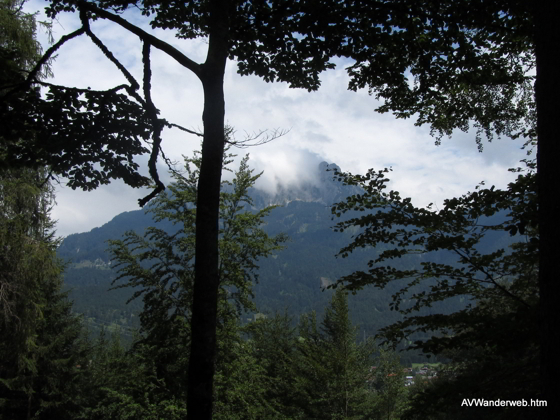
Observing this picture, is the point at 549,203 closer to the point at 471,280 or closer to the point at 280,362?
the point at 471,280

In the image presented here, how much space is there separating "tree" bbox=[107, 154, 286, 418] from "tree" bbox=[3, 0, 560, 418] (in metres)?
5.83

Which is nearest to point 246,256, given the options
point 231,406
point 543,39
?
point 231,406

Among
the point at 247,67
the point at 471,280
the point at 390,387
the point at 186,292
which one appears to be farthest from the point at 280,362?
the point at 247,67

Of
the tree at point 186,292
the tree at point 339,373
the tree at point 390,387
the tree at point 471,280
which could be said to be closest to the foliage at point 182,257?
the tree at point 186,292

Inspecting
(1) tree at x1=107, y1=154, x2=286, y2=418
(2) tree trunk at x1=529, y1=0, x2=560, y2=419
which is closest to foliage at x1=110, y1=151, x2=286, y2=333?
(1) tree at x1=107, y1=154, x2=286, y2=418

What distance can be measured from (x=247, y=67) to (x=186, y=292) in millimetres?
7737

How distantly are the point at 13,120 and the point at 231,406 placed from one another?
8.97m

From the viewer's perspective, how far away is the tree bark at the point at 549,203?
8.59ft

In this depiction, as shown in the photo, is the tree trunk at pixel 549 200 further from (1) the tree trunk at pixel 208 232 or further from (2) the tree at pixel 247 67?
(1) the tree trunk at pixel 208 232

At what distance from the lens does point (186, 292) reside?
11312 mm

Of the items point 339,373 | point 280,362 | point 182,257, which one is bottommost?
point 280,362

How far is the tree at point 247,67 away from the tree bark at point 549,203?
0.02 meters

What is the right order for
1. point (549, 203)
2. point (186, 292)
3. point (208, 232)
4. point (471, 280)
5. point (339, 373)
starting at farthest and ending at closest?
point (339, 373) < point (186, 292) < point (471, 280) < point (208, 232) < point (549, 203)

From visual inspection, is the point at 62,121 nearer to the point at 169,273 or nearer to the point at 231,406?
the point at 169,273
